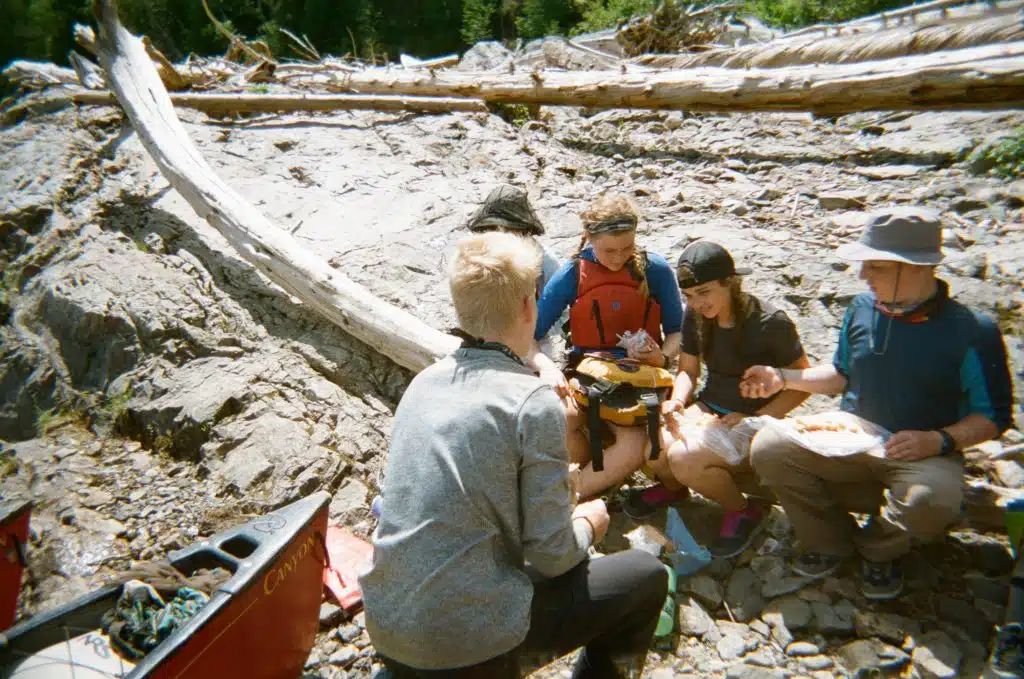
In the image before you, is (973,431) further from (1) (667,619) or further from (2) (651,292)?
(2) (651,292)

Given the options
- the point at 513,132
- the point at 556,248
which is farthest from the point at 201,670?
the point at 513,132

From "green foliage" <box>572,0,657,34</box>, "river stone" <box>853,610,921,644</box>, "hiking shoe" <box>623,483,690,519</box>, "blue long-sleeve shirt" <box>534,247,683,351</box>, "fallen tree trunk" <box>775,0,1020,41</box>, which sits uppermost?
"green foliage" <box>572,0,657,34</box>

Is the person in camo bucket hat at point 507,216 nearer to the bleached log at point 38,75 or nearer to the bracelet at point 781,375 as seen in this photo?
the bracelet at point 781,375

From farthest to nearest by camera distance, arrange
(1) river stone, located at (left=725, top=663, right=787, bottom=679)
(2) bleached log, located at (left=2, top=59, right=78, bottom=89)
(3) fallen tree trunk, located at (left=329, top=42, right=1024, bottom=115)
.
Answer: (2) bleached log, located at (left=2, top=59, right=78, bottom=89)
(3) fallen tree trunk, located at (left=329, top=42, right=1024, bottom=115)
(1) river stone, located at (left=725, top=663, right=787, bottom=679)

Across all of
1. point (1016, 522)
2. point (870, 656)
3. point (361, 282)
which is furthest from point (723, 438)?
point (361, 282)

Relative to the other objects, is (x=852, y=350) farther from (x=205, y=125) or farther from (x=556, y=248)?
(x=205, y=125)

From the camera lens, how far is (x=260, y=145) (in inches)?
299

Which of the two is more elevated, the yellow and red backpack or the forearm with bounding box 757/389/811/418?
the yellow and red backpack

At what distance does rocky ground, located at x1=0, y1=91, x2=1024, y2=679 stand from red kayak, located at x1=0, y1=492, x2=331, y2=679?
1.31ft

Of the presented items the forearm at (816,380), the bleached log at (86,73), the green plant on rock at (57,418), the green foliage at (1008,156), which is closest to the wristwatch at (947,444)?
the forearm at (816,380)

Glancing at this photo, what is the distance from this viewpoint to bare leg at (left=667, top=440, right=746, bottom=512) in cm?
311

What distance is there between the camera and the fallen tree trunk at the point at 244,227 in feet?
14.4

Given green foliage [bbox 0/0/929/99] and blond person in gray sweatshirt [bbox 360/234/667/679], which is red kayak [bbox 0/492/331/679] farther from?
green foliage [bbox 0/0/929/99]

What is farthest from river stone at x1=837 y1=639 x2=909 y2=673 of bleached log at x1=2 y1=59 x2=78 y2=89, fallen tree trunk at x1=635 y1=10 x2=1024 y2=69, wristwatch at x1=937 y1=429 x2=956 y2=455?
bleached log at x1=2 y1=59 x2=78 y2=89
